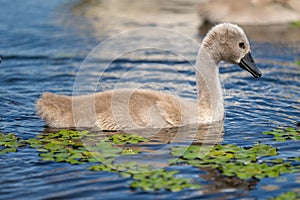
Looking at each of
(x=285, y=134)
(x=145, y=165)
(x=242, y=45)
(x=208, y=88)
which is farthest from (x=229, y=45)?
(x=145, y=165)

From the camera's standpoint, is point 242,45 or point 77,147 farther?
point 242,45

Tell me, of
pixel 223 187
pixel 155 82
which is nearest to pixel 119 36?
pixel 155 82

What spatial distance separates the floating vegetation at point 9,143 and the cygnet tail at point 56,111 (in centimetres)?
45

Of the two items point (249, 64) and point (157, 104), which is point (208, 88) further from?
point (157, 104)

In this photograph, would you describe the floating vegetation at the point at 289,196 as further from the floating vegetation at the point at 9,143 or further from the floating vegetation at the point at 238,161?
the floating vegetation at the point at 9,143

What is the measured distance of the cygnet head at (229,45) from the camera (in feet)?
23.7

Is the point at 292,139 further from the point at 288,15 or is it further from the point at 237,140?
the point at 288,15

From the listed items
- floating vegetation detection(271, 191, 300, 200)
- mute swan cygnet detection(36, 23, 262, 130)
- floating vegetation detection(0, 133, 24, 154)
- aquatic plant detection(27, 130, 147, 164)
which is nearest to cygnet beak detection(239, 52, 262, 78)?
mute swan cygnet detection(36, 23, 262, 130)

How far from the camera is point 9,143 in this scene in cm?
660

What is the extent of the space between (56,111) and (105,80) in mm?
2790

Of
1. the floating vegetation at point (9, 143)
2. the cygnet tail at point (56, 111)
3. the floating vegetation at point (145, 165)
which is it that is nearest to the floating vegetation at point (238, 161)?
the floating vegetation at point (145, 165)

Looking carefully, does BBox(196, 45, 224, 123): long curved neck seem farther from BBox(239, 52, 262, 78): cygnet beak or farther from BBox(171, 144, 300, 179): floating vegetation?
BBox(171, 144, 300, 179): floating vegetation

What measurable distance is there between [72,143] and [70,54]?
16.1 feet

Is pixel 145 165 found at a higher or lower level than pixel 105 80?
lower
